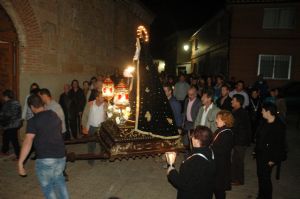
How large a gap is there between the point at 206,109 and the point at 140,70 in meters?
1.71

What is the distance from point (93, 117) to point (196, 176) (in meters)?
4.40

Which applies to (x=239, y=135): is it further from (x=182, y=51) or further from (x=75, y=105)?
(x=182, y=51)

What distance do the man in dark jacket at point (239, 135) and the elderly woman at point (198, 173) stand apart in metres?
2.65

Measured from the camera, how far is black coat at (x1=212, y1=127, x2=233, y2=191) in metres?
4.52

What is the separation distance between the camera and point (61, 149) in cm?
446

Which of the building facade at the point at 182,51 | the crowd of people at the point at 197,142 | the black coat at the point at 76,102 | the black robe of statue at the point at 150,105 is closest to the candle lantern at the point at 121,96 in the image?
the black robe of statue at the point at 150,105

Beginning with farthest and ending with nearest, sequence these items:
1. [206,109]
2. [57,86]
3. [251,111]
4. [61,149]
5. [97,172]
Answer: [57,86] → [251,111] → [97,172] → [206,109] → [61,149]

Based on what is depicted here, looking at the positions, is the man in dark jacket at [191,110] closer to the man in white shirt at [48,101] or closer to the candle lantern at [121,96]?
the candle lantern at [121,96]

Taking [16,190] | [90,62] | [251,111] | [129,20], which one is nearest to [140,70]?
[16,190]

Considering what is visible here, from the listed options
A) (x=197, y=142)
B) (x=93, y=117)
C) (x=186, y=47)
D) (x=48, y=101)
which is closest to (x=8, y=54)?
(x=48, y=101)

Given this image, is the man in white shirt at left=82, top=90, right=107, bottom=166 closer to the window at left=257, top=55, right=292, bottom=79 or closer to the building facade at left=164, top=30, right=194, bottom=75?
the window at left=257, top=55, right=292, bottom=79

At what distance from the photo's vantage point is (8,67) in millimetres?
9117

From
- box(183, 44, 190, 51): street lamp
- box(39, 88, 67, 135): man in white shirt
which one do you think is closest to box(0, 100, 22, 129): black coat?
box(39, 88, 67, 135): man in white shirt

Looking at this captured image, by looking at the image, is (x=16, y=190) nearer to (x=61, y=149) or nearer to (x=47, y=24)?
(x=61, y=149)
